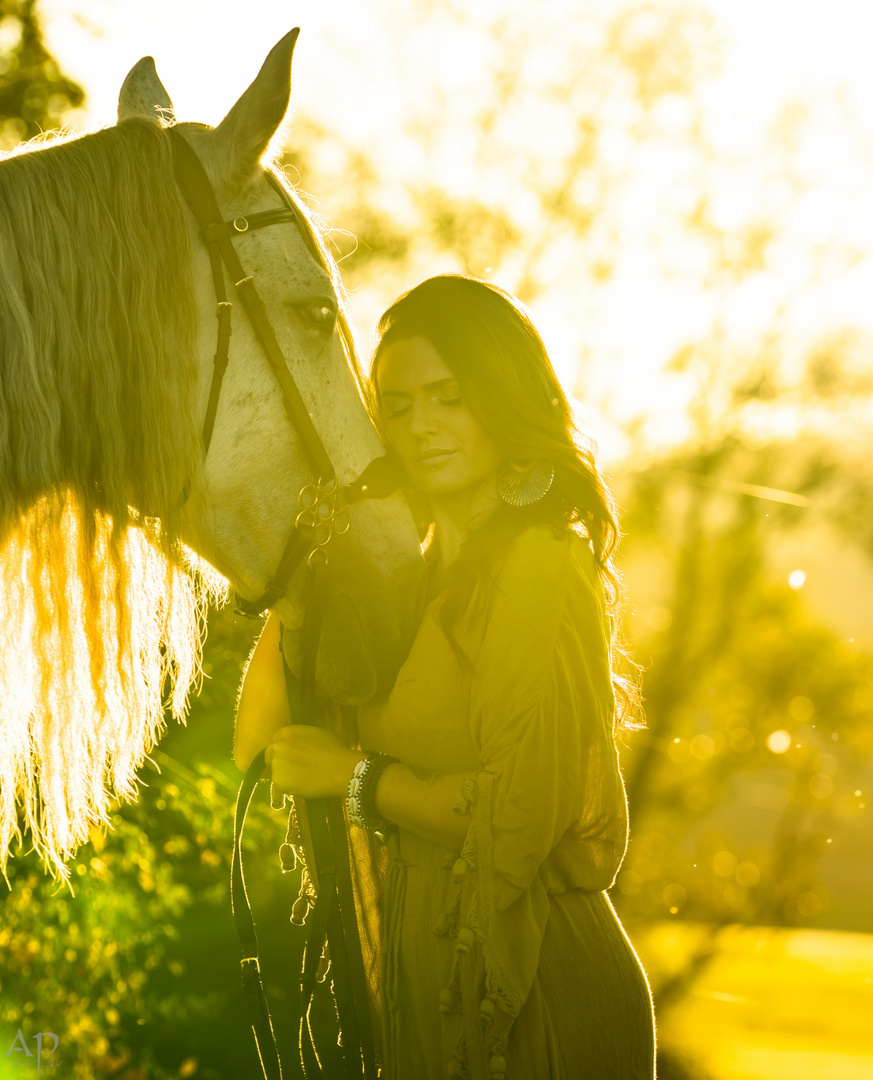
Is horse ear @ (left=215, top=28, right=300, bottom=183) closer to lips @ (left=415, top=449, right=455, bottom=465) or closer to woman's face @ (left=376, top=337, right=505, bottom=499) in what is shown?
woman's face @ (left=376, top=337, right=505, bottom=499)

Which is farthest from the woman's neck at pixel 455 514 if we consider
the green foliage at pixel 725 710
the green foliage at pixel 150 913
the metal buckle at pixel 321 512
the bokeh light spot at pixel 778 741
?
the bokeh light spot at pixel 778 741

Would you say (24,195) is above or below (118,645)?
above

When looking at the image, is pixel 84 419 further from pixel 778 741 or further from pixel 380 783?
pixel 778 741

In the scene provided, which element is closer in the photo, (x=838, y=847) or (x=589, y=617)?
(x=589, y=617)

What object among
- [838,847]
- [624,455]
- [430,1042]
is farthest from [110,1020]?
Result: [838,847]

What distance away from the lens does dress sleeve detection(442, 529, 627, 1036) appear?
1.46 metres

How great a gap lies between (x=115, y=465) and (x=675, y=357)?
1024 cm

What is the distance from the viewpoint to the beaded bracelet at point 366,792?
Answer: 1.61 m

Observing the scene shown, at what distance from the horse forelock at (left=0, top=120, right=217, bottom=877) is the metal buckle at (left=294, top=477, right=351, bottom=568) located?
0.21 m

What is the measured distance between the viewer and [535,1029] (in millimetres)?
1503

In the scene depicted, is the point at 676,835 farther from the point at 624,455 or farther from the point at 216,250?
the point at 216,250

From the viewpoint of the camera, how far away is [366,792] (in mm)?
1608

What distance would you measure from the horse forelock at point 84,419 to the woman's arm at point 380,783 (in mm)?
329

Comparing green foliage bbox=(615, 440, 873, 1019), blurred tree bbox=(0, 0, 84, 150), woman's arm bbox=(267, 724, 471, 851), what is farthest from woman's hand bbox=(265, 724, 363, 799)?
green foliage bbox=(615, 440, 873, 1019)
